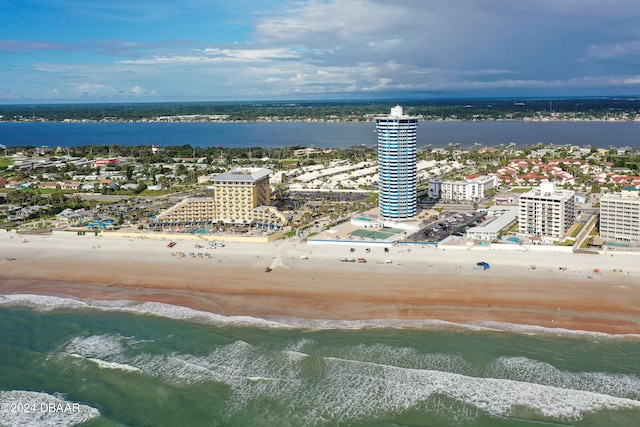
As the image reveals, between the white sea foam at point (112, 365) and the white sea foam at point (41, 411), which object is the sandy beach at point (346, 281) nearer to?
the white sea foam at point (112, 365)

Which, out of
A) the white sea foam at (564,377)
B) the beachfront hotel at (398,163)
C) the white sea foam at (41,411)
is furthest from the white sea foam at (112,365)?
the beachfront hotel at (398,163)

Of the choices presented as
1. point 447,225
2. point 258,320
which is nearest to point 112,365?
point 258,320

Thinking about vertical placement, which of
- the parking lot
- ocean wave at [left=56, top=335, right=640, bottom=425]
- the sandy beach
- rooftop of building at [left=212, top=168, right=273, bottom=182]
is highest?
rooftop of building at [left=212, top=168, right=273, bottom=182]

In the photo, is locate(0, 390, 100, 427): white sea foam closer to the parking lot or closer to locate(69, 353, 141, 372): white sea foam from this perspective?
locate(69, 353, 141, 372): white sea foam

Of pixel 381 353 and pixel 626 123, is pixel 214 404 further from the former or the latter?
pixel 626 123

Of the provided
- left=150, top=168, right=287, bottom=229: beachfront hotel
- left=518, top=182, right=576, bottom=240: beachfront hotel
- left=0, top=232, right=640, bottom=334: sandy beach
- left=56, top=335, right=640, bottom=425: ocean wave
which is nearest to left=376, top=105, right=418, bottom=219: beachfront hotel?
left=0, top=232, right=640, bottom=334: sandy beach

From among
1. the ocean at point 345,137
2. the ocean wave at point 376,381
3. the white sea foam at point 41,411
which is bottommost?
the white sea foam at point 41,411
